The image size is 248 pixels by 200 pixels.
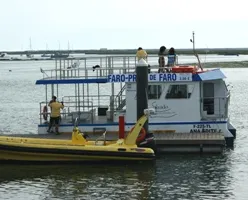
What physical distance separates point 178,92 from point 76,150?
17.6 feet

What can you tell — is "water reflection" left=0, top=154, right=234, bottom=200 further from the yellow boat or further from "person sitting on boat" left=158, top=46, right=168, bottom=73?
"person sitting on boat" left=158, top=46, right=168, bottom=73

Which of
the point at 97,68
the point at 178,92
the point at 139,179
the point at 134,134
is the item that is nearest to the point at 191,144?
the point at 178,92

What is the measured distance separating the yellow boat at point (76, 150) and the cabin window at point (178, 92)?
10.4ft

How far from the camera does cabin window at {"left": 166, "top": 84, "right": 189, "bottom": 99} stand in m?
24.4

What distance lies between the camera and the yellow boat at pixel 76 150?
2116cm

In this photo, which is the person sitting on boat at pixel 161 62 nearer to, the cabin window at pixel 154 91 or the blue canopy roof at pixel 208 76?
the cabin window at pixel 154 91

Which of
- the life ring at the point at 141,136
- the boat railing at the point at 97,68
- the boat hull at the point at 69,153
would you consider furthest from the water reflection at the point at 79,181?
the boat railing at the point at 97,68

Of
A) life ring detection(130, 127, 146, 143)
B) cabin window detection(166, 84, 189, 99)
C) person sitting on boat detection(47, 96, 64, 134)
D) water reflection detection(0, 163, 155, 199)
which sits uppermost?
cabin window detection(166, 84, 189, 99)

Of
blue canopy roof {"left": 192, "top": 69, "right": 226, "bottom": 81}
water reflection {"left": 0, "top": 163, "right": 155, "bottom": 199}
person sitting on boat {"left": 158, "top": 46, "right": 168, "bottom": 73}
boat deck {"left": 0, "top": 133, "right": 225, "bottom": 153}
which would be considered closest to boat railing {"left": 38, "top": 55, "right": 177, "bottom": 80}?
person sitting on boat {"left": 158, "top": 46, "right": 168, "bottom": 73}

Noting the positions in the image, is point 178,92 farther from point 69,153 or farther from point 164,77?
point 69,153

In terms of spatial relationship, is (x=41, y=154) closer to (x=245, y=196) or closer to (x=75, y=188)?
(x=75, y=188)

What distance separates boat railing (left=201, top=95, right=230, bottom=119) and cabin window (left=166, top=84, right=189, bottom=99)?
93 centimetres

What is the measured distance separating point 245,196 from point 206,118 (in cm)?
730

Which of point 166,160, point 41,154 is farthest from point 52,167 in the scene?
point 166,160
